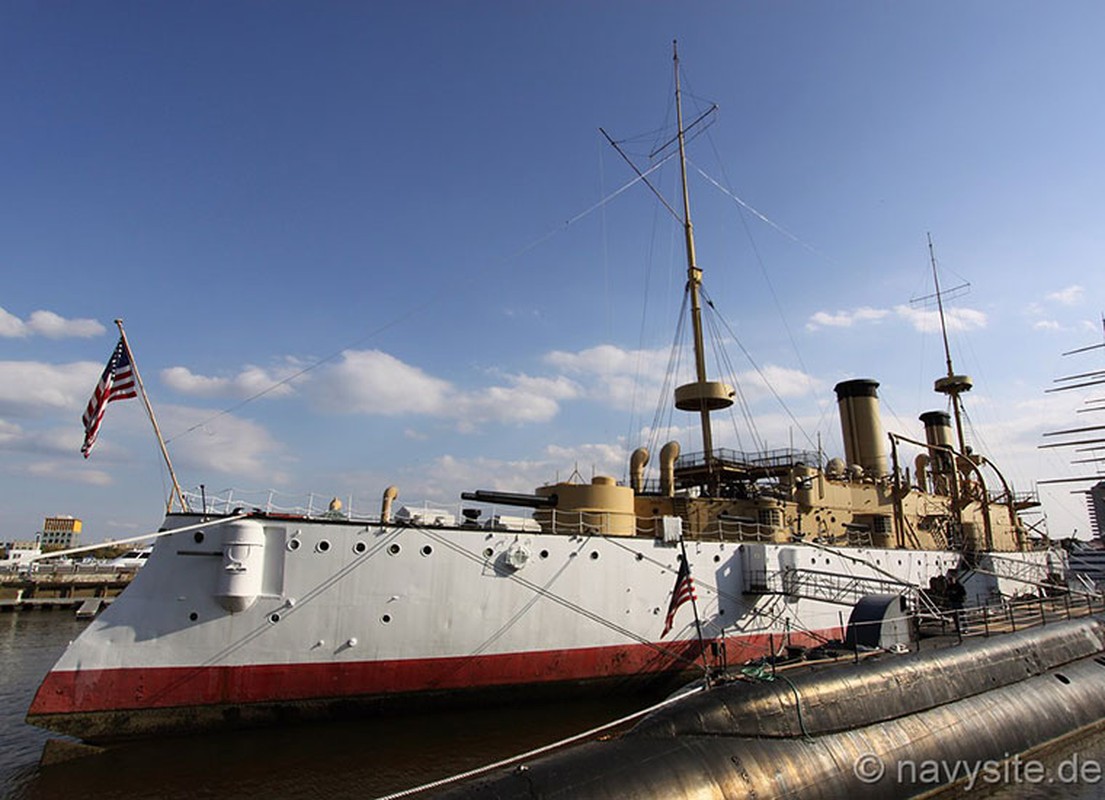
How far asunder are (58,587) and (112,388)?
3594 cm

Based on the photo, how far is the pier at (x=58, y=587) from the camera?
36062 millimetres

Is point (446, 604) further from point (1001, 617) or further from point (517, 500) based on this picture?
point (1001, 617)

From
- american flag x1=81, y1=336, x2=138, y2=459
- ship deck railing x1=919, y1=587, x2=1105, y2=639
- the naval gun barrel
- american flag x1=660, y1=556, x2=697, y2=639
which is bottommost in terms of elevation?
ship deck railing x1=919, y1=587, x2=1105, y2=639

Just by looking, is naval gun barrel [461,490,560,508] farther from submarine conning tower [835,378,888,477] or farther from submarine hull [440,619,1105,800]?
submarine conning tower [835,378,888,477]

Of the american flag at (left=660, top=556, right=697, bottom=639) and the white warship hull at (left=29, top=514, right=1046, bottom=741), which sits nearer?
the white warship hull at (left=29, top=514, right=1046, bottom=741)

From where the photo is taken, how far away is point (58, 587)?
39750 mm

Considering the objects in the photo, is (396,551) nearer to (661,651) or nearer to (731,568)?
(661,651)

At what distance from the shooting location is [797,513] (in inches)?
886

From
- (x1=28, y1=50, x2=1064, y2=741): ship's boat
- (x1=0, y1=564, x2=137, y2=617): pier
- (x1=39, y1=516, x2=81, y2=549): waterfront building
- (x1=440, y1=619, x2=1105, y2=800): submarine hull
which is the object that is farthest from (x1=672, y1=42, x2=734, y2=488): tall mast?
(x1=39, y1=516, x2=81, y2=549): waterfront building
